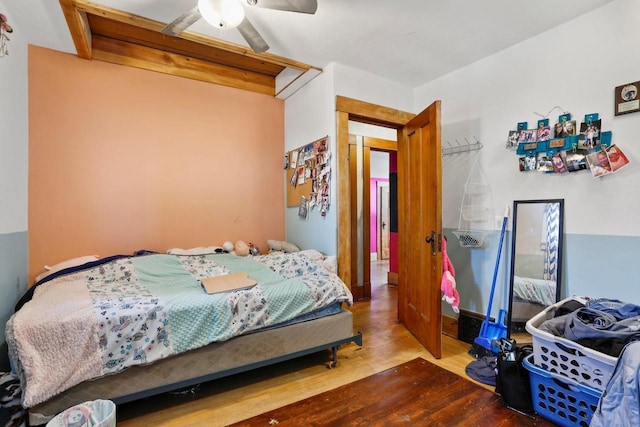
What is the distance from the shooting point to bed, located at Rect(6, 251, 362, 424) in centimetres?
154

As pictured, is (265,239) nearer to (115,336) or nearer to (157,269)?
(157,269)

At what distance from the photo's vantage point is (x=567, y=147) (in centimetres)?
229

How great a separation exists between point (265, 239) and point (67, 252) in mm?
1960

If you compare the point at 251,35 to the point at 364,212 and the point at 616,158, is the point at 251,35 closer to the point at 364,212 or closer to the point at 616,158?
the point at 616,158

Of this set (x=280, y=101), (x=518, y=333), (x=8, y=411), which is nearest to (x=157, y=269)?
(x=8, y=411)

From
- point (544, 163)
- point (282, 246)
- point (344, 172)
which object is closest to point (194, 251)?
point (282, 246)

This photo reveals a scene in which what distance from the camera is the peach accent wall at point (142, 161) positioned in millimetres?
2783

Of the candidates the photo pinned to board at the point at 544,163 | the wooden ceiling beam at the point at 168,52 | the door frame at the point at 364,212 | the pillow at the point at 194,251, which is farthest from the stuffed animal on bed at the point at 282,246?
the photo pinned to board at the point at 544,163

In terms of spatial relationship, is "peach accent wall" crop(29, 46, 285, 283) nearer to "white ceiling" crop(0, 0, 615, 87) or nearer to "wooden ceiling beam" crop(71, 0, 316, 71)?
"white ceiling" crop(0, 0, 615, 87)

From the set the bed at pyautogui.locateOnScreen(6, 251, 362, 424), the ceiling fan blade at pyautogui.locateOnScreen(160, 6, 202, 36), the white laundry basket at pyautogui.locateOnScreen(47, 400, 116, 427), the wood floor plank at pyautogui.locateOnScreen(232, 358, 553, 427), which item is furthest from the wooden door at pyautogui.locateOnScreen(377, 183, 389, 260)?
the white laundry basket at pyautogui.locateOnScreen(47, 400, 116, 427)

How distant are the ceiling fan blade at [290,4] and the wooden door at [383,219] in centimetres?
576

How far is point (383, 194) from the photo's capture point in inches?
293

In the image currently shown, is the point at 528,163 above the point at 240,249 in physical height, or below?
above

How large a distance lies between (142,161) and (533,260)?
12.4 feet
